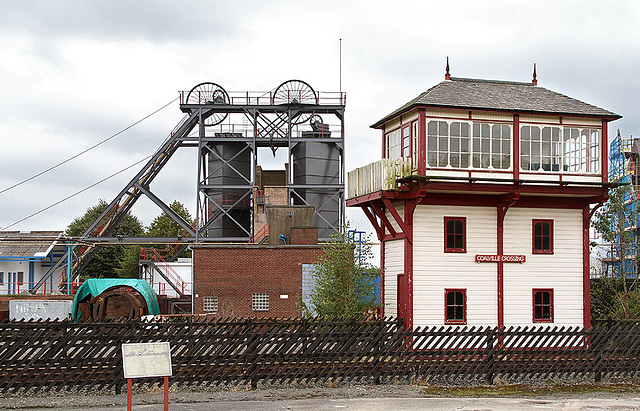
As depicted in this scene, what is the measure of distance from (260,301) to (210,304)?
2.71 metres

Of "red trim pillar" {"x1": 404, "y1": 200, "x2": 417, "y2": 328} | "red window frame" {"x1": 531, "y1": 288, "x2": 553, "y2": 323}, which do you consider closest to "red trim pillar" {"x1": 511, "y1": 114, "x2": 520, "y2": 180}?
"red trim pillar" {"x1": 404, "y1": 200, "x2": 417, "y2": 328}

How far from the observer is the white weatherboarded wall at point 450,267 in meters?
24.9

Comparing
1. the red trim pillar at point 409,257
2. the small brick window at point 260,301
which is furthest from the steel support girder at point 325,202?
the red trim pillar at point 409,257

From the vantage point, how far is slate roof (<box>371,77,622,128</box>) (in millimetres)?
25266

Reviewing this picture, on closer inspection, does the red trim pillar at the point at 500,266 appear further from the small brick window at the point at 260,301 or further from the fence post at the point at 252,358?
the small brick window at the point at 260,301

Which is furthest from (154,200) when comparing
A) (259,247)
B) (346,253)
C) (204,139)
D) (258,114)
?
(346,253)

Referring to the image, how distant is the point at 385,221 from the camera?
85.8 feet

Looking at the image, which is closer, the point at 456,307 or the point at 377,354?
the point at 377,354

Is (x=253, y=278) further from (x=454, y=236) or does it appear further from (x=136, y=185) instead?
(x=136, y=185)

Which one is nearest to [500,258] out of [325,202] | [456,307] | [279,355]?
[456,307]

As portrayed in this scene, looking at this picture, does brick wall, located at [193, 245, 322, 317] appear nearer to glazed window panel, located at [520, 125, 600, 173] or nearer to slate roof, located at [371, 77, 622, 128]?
slate roof, located at [371, 77, 622, 128]

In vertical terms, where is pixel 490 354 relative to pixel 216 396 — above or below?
above

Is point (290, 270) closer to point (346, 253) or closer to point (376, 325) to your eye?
point (346, 253)

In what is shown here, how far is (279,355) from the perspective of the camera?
1936cm
